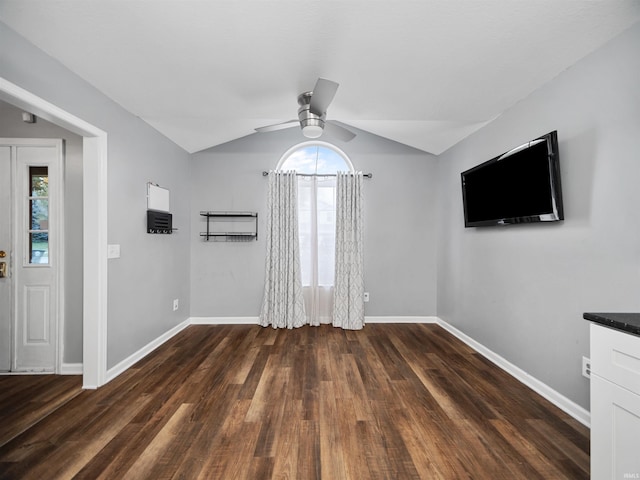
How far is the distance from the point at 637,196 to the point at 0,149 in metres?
4.65

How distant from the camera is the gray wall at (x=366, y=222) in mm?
4223

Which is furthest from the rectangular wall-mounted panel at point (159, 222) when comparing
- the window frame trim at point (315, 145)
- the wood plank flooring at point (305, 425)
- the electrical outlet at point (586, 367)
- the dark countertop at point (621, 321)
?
the electrical outlet at point (586, 367)

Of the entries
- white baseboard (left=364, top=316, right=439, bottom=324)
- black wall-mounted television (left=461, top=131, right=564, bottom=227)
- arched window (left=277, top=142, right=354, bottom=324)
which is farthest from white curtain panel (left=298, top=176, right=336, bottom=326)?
black wall-mounted television (left=461, top=131, right=564, bottom=227)

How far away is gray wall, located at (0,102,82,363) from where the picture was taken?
8.48 feet

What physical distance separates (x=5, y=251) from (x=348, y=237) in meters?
3.45

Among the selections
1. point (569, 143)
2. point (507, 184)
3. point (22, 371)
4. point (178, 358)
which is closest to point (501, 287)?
point (507, 184)

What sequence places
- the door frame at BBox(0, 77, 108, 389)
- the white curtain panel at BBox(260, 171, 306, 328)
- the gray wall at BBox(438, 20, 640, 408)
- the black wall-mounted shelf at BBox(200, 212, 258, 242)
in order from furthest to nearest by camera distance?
the black wall-mounted shelf at BBox(200, 212, 258, 242)
the white curtain panel at BBox(260, 171, 306, 328)
the door frame at BBox(0, 77, 108, 389)
the gray wall at BBox(438, 20, 640, 408)

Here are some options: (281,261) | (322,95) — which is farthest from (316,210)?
(322,95)

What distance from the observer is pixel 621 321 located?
116cm

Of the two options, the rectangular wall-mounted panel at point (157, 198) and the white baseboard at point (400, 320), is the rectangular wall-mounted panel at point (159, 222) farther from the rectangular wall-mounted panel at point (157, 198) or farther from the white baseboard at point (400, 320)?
the white baseboard at point (400, 320)

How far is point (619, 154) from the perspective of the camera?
5.72 ft

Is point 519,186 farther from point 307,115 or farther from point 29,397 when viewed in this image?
point 29,397

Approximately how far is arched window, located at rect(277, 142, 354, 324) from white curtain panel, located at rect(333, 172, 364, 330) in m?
0.16

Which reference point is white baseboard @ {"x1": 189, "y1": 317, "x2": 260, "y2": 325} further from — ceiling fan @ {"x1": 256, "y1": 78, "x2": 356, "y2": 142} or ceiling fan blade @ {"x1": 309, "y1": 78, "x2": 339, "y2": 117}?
ceiling fan blade @ {"x1": 309, "y1": 78, "x2": 339, "y2": 117}
